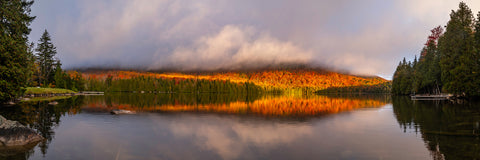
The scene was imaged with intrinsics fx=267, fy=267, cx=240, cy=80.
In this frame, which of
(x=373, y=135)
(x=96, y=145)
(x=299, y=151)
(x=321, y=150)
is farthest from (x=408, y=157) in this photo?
(x=96, y=145)

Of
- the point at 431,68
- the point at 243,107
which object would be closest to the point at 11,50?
the point at 243,107

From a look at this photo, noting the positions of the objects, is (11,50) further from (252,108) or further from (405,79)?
(405,79)

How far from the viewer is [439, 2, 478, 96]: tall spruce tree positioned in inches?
1960

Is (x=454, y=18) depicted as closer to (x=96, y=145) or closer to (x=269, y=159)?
(x=269, y=159)

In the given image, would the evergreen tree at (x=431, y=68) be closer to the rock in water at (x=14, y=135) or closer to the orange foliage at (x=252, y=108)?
the orange foliage at (x=252, y=108)

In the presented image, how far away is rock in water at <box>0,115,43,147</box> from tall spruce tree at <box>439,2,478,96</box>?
6384cm

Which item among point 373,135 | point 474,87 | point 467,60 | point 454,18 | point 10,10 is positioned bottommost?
point 373,135

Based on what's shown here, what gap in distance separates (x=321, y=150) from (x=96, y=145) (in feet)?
40.0

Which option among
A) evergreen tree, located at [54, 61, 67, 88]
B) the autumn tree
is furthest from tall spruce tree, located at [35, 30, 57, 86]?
the autumn tree

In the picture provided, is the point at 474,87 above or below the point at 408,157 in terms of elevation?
above

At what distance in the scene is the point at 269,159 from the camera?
1194cm

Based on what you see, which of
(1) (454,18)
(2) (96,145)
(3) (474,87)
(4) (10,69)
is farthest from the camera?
(1) (454,18)

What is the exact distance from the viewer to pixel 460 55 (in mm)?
52812

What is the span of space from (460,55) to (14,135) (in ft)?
224
